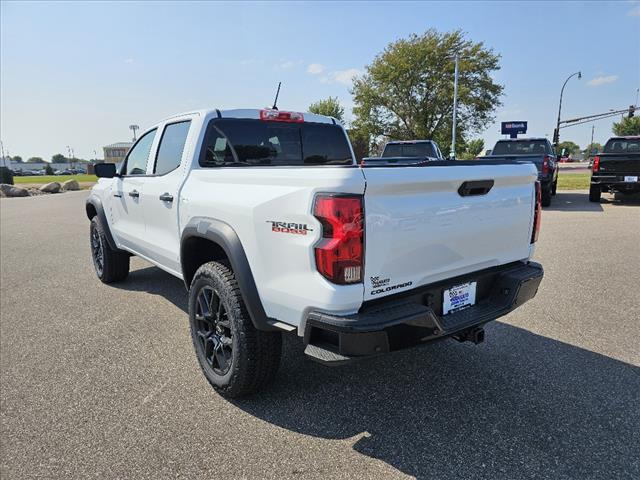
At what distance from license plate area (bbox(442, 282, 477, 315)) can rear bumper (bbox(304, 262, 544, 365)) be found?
0.10 ft

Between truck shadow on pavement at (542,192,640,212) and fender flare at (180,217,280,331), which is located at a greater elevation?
fender flare at (180,217,280,331)

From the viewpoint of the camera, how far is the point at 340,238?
2.12 m

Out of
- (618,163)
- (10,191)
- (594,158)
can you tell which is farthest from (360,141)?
(618,163)

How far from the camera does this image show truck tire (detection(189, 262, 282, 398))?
273 cm

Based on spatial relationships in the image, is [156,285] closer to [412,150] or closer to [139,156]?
[139,156]

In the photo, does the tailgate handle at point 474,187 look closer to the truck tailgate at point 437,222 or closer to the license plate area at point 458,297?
the truck tailgate at point 437,222

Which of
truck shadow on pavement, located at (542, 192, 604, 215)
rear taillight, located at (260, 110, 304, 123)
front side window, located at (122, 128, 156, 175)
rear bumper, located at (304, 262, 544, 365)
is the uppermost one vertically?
rear taillight, located at (260, 110, 304, 123)

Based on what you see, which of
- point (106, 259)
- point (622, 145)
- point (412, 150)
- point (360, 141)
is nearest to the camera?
Result: point (106, 259)

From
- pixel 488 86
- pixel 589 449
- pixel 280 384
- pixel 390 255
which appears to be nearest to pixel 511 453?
pixel 589 449

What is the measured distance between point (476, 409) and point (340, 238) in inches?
61.5

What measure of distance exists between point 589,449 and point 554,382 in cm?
74

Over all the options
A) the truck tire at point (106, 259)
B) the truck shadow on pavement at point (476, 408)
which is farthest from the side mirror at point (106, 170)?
the truck shadow on pavement at point (476, 408)

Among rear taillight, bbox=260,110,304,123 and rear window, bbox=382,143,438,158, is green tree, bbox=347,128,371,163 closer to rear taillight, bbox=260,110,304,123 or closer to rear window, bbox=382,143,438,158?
rear window, bbox=382,143,438,158

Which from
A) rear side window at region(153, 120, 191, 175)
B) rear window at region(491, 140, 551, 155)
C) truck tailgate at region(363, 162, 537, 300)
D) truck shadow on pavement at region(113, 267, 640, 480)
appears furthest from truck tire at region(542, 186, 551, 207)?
rear side window at region(153, 120, 191, 175)
